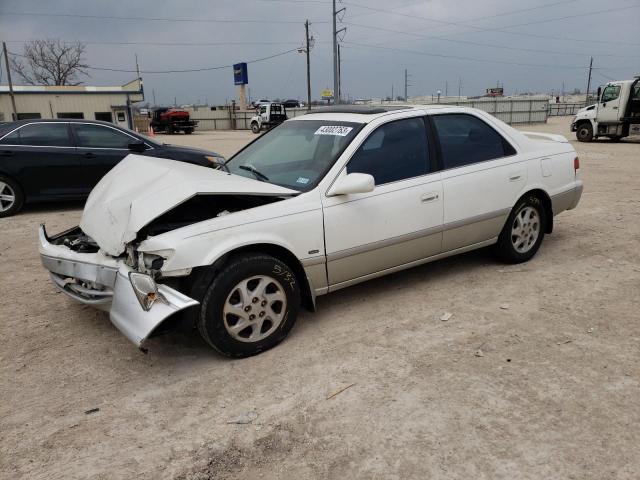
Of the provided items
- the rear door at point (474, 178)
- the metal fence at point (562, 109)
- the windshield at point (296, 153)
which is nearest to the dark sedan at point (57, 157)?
the windshield at point (296, 153)

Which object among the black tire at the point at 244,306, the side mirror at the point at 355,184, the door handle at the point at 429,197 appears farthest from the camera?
the door handle at the point at 429,197

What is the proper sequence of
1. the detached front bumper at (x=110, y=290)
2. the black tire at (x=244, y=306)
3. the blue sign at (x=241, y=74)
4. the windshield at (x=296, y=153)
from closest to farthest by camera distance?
the detached front bumper at (x=110, y=290) → the black tire at (x=244, y=306) → the windshield at (x=296, y=153) → the blue sign at (x=241, y=74)

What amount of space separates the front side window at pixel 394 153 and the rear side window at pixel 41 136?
19.7ft

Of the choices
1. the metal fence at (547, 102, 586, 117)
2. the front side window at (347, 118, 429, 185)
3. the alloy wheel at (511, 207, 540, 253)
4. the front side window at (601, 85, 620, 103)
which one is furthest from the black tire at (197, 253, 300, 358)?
the metal fence at (547, 102, 586, 117)

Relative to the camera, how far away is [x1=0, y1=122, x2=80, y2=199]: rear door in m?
7.61

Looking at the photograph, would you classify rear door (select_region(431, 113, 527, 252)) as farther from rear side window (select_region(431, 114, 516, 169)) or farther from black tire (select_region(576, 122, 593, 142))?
black tire (select_region(576, 122, 593, 142))

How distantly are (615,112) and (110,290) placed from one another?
20381 mm

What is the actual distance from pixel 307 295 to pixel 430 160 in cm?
160

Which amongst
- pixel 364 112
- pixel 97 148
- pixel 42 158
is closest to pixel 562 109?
pixel 97 148

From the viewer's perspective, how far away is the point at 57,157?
7797 mm

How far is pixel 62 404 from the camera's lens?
293 centimetres

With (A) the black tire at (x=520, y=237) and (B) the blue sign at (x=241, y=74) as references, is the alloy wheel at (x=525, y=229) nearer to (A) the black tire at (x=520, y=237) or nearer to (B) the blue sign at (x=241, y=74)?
(A) the black tire at (x=520, y=237)

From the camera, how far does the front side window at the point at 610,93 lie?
1849cm

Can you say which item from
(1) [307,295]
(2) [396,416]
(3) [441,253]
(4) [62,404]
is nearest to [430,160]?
(3) [441,253]
